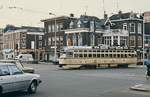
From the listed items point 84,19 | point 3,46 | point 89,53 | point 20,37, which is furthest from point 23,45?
point 89,53

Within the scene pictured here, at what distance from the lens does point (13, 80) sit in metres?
17.6

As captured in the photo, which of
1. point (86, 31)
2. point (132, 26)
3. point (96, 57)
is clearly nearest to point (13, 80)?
point (96, 57)

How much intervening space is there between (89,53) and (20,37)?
5653 centimetres

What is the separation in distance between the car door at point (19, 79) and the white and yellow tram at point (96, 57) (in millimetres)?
33825

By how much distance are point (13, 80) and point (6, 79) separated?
435 millimetres

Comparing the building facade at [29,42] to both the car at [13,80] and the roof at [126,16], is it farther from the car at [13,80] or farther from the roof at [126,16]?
the car at [13,80]

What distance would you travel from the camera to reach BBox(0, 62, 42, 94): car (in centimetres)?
1714

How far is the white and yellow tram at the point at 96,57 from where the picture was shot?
5316 cm

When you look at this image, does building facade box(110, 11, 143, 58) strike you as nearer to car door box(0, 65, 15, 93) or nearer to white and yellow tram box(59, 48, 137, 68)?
white and yellow tram box(59, 48, 137, 68)

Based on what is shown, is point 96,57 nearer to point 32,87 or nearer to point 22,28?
point 32,87

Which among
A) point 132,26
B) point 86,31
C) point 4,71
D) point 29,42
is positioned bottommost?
point 4,71

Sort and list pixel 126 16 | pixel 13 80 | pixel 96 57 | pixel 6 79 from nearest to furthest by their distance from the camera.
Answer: pixel 6 79
pixel 13 80
pixel 96 57
pixel 126 16

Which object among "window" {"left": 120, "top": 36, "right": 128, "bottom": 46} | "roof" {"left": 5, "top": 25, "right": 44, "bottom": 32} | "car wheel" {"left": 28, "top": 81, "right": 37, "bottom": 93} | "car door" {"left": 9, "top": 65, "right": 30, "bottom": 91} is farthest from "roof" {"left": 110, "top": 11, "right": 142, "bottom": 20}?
"car door" {"left": 9, "top": 65, "right": 30, "bottom": 91}

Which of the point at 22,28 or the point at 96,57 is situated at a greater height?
the point at 22,28
